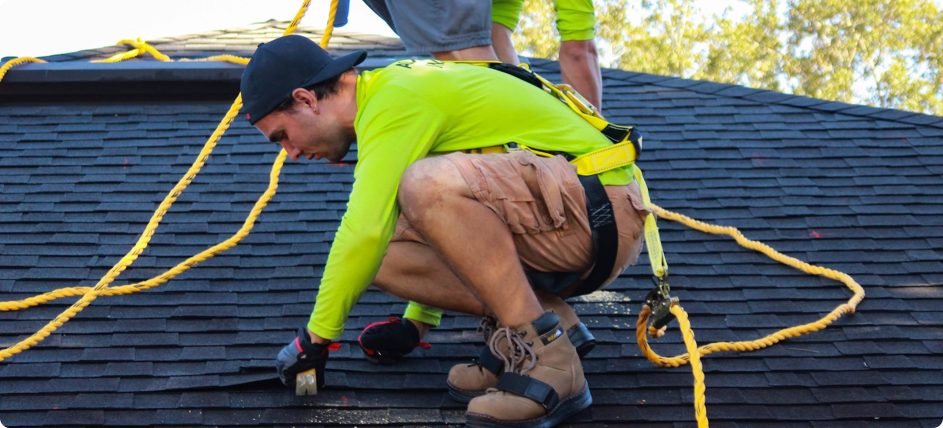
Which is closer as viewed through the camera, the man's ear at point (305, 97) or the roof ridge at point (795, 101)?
the man's ear at point (305, 97)

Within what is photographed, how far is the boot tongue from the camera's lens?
267cm

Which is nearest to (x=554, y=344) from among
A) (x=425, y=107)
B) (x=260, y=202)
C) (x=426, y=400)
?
(x=426, y=400)

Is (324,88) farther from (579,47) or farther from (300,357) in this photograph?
(579,47)

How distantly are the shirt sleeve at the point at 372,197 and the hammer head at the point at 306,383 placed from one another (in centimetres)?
13

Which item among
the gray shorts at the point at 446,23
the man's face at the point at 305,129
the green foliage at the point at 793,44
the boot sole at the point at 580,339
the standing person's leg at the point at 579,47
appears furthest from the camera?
the green foliage at the point at 793,44

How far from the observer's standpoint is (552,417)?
2.62 metres

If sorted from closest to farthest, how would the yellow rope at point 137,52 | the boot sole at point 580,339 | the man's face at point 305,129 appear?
the man's face at point 305,129 < the boot sole at point 580,339 < the yellow rope at point 137,52

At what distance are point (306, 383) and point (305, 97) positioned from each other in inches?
27.5

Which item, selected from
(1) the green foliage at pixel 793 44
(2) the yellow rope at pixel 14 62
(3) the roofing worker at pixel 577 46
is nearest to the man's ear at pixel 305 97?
(3) the roofing worker at pixel 577 46

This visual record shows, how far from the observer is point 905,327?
128 inches

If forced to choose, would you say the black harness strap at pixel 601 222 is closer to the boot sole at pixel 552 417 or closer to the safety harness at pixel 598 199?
the safety harness at pixel 598 199

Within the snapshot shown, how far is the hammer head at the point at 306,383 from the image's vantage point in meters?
2.73

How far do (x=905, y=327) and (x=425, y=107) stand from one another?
1.58 meters

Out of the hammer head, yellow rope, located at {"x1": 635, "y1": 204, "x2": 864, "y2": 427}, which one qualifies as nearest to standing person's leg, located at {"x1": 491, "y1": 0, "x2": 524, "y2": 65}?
yellow rope, located at {"x1": 635, "y1": 204, "x2": 864, "y2": 427}
